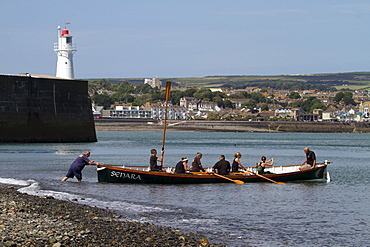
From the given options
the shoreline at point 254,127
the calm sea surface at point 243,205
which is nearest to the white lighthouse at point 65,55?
the calm sea surface at point 243,205

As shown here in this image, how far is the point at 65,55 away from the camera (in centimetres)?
6353

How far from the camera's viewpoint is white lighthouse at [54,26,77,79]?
63281mm

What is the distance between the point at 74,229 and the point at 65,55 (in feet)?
172

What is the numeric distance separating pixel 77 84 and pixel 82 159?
3233 cm

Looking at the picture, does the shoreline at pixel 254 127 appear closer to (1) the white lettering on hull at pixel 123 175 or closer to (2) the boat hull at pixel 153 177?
(2) the boat hull at pixel 153 177

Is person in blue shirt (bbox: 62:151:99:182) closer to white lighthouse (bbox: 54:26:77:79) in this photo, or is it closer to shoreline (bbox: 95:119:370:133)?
white lighthouse (bbox: 54:26:77:79)

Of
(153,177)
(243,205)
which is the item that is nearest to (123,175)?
(153,177)

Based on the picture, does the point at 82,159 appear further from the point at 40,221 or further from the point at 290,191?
the point at 40,221

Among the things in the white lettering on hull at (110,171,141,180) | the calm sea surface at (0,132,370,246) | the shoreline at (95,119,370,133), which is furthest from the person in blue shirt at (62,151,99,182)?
the shoreline at (95,119,370,133)

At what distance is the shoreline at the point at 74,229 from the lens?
11.9m

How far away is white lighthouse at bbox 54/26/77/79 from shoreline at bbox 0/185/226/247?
47.6 metres

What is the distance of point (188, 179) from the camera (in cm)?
2498

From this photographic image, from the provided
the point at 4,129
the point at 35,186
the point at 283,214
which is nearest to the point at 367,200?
the point at 283,214

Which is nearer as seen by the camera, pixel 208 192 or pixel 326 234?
pixel 326 234
